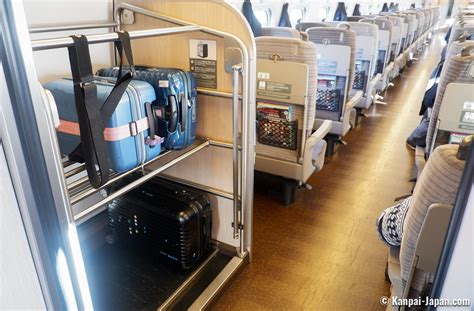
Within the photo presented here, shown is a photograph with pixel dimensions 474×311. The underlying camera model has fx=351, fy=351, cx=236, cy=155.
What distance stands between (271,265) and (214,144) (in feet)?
2.99

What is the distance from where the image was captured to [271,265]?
236cm

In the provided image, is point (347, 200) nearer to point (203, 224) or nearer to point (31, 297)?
point (203, 224)

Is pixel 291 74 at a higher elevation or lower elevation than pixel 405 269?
higher

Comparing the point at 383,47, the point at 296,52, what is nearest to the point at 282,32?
the point at 296,52

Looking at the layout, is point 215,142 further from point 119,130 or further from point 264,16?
point 264,16

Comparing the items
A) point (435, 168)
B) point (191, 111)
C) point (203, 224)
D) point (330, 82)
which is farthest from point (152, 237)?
point (330, 82)

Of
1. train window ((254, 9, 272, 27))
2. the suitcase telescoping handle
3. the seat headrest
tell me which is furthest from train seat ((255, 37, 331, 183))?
train window ((254, 9, 272, 27))

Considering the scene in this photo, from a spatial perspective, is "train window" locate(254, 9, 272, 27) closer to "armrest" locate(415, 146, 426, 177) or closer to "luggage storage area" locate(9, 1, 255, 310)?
"armrest" locate(415, 146, 426, 177)

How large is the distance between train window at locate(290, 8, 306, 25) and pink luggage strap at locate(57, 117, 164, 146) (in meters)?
5.35

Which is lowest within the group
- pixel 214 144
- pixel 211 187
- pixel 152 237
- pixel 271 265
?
pixel 271 265

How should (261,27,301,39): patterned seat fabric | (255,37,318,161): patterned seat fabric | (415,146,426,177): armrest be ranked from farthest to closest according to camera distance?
(261,27,301,39): patterned seat fabric, (415,146,426,177): armrest, (255,37,318,161): patterned seat fabric

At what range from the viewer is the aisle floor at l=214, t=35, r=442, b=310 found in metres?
2.11

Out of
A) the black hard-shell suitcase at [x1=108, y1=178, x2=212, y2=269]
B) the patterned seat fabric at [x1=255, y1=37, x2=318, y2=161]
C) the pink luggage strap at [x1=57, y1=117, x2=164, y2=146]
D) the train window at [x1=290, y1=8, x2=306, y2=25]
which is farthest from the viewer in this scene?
the train window at [x1=290, y1=8, x2=306, y2=25]

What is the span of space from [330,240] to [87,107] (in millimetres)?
2019
